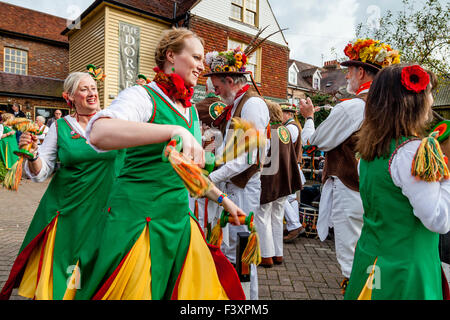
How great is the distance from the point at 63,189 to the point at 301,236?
4436 millimetres

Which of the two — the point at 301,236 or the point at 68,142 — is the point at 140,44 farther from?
the point at 68,142

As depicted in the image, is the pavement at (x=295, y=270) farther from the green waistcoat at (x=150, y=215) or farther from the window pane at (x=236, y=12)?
the window pane at (x=236, y=12)

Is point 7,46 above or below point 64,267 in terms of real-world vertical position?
above

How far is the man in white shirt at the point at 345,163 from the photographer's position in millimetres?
2842

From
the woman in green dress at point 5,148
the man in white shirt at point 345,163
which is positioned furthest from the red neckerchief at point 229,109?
the woman in green dress at point 5,148

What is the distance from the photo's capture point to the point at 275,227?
173 inches

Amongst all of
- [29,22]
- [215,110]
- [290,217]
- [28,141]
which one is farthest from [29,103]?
[28,141]

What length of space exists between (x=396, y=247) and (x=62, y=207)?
2383mm

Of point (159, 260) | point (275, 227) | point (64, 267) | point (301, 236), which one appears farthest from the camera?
point (301, 236)

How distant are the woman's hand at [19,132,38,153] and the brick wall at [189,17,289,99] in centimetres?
1179

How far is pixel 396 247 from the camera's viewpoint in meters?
1.59

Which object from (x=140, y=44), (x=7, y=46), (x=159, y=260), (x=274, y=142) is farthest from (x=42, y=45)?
(x=159, y=260)

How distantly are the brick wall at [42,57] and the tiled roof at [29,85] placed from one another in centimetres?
95

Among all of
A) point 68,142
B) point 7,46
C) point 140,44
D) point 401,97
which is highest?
point 7,46
